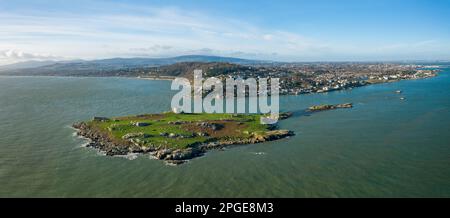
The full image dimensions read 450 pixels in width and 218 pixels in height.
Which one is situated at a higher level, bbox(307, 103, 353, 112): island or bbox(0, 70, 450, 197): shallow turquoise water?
bbox(307, 103, 353, 112): island

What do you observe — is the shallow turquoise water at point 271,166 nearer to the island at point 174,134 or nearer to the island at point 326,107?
the island at point 174,134

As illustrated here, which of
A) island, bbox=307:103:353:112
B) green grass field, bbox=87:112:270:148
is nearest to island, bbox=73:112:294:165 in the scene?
green grass field, bbox=87:112:270:148

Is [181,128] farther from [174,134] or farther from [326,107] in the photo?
[326,107]

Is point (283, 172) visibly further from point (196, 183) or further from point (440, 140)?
point (440, 140)

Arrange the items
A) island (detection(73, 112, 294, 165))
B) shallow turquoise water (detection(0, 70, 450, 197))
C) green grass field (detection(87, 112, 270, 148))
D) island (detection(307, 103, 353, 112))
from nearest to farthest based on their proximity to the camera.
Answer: shallow turquoise water (detection(0, 70, 450, 197)) < island (detection(73, 112, 294, 165)) < green grass field (detection(87, 112, 270, 148)) < island (detection(307, 103, 353, 112))

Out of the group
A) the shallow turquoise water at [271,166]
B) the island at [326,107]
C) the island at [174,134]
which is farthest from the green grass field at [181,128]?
the island at [326,107]

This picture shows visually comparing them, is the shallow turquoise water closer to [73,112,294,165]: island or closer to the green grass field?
[73,112,294,165]: island
